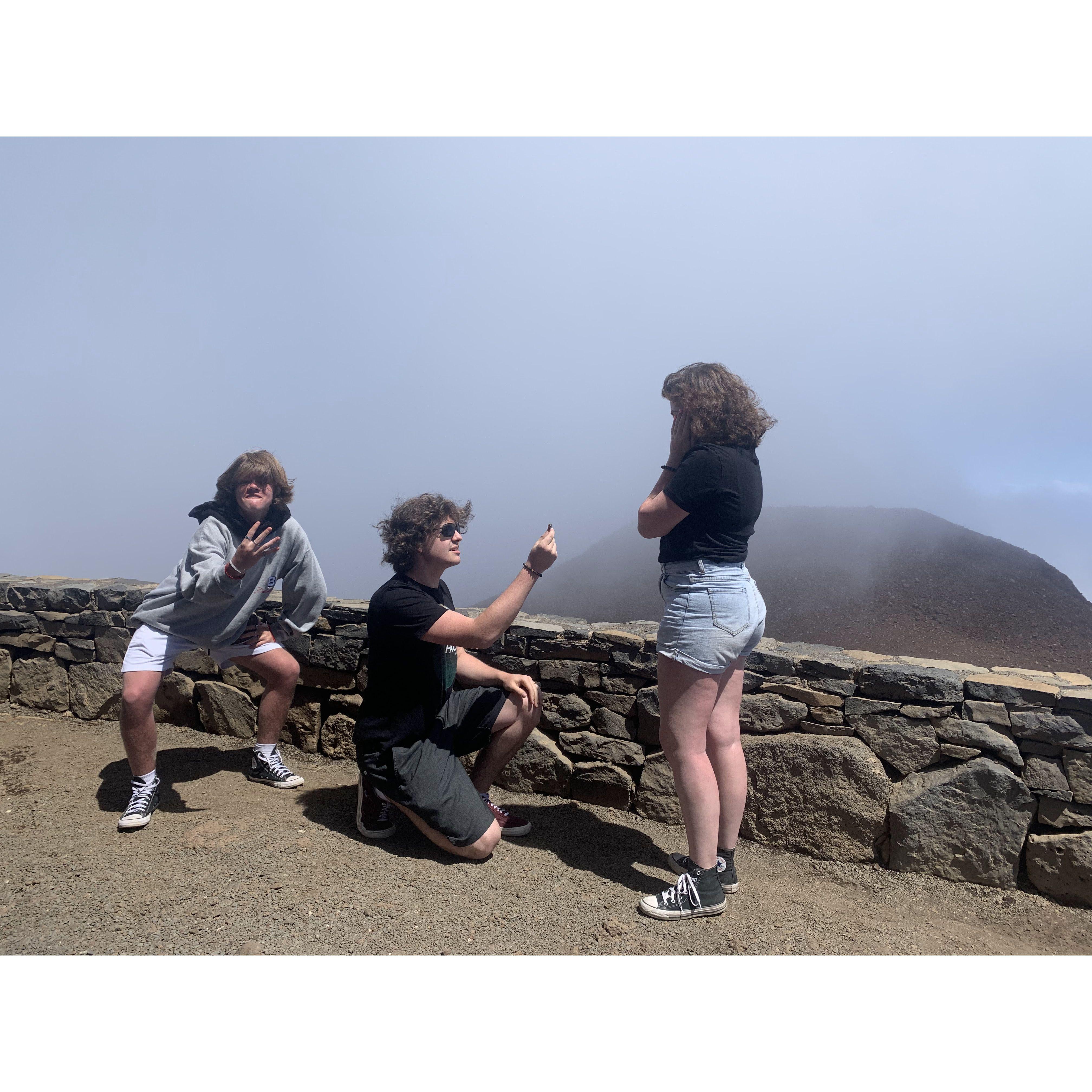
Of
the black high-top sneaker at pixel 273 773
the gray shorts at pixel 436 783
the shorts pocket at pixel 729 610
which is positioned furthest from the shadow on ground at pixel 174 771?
the shorts pocket at pixel 729 610

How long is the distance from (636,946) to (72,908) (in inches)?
71.8

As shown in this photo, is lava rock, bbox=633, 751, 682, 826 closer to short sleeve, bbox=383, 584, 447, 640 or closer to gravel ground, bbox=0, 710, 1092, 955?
gravel ground, bbox=0, 710, 1092, 955

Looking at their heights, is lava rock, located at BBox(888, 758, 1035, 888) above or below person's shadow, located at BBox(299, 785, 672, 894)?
above

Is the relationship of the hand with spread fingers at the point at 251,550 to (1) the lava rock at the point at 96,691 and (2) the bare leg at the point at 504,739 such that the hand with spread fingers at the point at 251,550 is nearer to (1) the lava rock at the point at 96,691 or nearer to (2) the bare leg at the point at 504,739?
(2) the bare leg at the point at 504,739

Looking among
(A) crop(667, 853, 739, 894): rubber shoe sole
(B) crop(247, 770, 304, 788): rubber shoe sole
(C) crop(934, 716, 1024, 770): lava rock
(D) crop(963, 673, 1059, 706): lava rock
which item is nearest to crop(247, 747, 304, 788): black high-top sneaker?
(B) crop(247, 770, 304, 788): rubber shoe sole

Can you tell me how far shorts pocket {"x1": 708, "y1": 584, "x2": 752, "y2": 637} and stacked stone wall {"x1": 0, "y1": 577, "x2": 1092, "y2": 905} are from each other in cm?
89

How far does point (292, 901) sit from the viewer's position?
244cm

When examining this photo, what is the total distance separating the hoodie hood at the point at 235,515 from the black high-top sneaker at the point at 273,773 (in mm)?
1087

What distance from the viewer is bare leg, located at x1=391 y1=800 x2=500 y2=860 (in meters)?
2.72

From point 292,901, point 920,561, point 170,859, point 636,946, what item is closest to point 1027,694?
point 636,946

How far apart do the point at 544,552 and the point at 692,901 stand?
1.26 metres

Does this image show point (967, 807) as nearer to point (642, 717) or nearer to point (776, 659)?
point (776, 659)

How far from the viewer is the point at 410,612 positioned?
262cm

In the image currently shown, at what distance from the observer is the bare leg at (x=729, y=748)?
2.50 m
